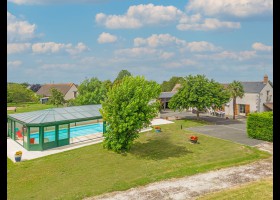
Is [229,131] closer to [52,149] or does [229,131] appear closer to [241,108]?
[241,108]

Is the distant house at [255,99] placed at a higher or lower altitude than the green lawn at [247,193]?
higher

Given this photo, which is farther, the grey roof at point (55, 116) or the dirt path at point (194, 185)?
the grey roof at point (55, 116)

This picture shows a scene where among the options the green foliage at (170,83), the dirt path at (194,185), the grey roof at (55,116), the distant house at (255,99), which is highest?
the green foliage at (170,83)

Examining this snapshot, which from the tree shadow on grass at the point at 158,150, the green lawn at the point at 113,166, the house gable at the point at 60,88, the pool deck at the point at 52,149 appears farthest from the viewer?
the house gable at the point at 60,88

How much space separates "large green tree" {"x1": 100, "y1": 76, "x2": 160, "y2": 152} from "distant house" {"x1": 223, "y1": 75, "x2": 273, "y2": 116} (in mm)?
30053

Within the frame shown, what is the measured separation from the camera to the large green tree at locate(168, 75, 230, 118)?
121 feet

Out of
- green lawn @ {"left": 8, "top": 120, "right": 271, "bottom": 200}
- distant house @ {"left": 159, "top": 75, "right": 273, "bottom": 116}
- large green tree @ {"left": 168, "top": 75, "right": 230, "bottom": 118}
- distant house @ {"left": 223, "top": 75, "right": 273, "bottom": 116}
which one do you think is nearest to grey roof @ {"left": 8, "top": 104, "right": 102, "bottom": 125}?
green lawn @ {"left": 8, "top": 120, "right": 271, "bottom": 200}

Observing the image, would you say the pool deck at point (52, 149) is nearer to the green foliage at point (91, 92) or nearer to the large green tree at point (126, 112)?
the large green tree at point (126, 112)

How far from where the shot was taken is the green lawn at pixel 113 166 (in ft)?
51.8

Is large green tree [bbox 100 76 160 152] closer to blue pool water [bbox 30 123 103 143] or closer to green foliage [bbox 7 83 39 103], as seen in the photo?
blue pool water [bbox 30 123 103 143]

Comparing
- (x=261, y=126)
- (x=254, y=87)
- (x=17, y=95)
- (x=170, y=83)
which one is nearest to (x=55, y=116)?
(x=261, y=126)

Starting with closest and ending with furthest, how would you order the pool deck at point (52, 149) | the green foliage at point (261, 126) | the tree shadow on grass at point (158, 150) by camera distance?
the tree shadow on grass at point (158, 150)
the pool deck at point (52, 149)
the green foliage at point (261, 126)

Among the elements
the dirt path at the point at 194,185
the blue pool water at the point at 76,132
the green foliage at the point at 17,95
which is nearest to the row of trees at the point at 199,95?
the blue pool water at the point at 76,132

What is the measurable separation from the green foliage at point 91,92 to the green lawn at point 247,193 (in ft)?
94.1
